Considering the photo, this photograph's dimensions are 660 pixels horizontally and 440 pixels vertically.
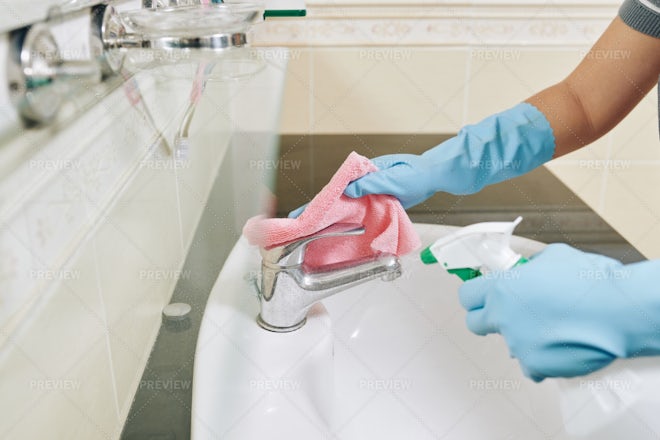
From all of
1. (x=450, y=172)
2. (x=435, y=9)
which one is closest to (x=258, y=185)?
(x=450, y=172)

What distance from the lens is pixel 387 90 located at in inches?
57.3

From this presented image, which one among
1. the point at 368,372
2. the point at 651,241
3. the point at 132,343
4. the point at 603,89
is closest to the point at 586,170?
the point at 651,241

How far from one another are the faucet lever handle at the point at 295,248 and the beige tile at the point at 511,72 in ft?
3.20

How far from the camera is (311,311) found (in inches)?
26.3

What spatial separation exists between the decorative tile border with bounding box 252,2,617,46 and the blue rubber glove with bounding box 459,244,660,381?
38.2 inches

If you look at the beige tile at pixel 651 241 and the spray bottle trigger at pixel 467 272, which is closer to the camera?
the spray bottle trigger at pixel 467 272

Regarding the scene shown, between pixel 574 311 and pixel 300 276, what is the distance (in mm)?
264

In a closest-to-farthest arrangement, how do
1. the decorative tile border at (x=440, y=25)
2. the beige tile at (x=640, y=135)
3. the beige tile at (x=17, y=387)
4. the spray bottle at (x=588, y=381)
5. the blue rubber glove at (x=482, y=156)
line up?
the beige tile at (x=17, y=387)
the spray bottle at (x=588, y=381)
the blue rubber glove at (x=482, y=156)
the decorative tile border at (x=440, y=25)
the beige tile at (x=640, y=135)

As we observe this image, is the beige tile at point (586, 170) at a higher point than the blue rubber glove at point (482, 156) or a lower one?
lower

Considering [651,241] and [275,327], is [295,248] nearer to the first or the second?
[275,327]

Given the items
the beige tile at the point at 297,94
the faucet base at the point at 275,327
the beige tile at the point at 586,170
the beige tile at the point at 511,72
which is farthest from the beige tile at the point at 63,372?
the beige tile at the point at 586,170

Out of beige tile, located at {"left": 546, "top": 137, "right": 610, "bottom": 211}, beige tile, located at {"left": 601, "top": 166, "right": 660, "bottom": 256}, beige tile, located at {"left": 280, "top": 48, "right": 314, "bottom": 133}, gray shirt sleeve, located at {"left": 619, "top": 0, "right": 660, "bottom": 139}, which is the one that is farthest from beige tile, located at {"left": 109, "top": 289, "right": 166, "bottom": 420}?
beige tile, located at {"left": 601, "top": 166, "right": 660, "bottom": 256}

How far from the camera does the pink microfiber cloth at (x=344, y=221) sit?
0.58 metres

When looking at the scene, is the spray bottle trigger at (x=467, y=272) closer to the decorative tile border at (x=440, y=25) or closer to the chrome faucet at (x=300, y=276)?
the chrome faucet at (x=300, y=276)
